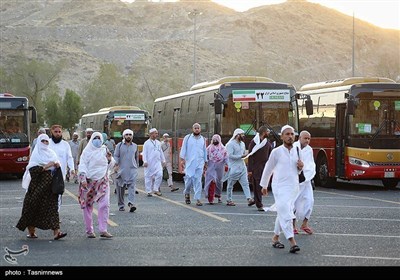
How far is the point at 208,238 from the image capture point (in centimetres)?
1448

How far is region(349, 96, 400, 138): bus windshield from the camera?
27.5 metres

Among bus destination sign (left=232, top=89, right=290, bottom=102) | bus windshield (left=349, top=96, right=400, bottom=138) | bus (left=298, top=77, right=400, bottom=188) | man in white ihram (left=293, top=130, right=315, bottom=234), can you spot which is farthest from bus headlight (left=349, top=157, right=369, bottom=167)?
man in white ihram (left=293, top=130, right=315, bottom=234)

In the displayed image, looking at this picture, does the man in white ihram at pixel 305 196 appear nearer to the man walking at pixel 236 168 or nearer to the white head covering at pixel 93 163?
the white head covering at pixel 93 163

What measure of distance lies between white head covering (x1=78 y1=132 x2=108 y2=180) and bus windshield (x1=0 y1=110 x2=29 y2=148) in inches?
759

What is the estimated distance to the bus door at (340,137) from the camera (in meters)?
27.9

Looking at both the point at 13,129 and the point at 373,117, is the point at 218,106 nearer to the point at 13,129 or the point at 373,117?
the point at 373,117

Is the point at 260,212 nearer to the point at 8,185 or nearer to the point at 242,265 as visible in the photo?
the point at 242,265

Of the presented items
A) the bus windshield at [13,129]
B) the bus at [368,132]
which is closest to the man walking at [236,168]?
the bus at [368,132]

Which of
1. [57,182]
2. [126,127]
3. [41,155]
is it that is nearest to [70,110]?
[126,127]

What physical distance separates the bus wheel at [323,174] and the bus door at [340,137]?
1.09 m

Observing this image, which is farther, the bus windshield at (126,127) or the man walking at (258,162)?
the bus windshield at (126,127)

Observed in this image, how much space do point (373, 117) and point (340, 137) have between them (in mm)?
1156

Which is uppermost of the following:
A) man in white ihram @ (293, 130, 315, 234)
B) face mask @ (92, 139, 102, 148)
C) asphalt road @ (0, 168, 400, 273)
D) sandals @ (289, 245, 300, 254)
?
face mask @ (92, 139, 102, 148)

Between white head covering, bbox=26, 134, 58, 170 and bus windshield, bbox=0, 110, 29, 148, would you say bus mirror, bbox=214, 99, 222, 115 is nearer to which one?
bus windshield, bbox=0, 110, 29, 148
